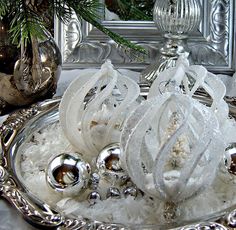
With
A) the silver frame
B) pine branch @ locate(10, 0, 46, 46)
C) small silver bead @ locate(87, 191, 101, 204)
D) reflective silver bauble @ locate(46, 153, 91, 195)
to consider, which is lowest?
the silver frame

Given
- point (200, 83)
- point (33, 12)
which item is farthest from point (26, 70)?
point (200, 83)

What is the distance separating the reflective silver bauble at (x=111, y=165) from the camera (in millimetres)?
A: 428

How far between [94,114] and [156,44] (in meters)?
0.38

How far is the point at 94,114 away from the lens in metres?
0.48

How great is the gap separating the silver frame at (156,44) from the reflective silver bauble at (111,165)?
41 cm

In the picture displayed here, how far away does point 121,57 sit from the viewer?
0.84 m

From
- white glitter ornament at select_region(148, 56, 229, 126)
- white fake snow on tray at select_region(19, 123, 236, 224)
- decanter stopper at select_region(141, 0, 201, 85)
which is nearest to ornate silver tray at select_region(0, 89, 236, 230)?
white fake snow on tray at select_region(19, 123, 236, 224)

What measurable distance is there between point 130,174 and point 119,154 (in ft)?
0.11

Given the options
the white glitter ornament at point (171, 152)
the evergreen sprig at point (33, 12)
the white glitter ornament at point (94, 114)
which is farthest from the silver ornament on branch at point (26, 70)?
the white glitter ornament at point (171, 152)

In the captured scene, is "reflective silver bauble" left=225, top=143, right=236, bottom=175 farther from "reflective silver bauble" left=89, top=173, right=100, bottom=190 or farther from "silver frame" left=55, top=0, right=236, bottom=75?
"silver frame" left=55, top=0, right=236, bottom=75

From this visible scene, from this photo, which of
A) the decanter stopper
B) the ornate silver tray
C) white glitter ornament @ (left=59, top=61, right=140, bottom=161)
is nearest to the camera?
the ornate silver tray

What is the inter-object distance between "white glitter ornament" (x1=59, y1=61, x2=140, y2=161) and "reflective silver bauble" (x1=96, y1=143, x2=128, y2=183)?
3 cm

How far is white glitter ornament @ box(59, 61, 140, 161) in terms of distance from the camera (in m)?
0.47

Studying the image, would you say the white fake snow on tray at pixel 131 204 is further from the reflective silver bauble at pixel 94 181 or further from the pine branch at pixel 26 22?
the pine branch at pixel 26 22
